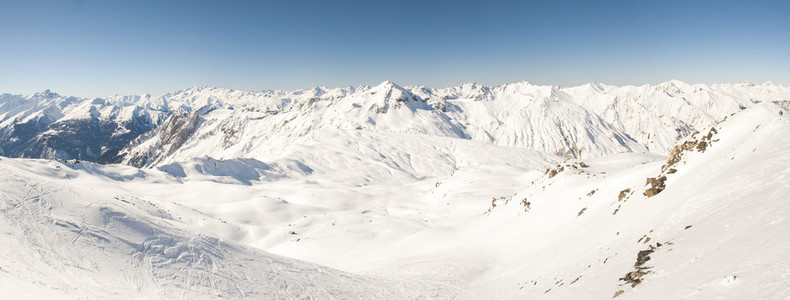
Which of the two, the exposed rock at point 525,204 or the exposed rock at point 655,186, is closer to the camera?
the exposed rock at point 655,186

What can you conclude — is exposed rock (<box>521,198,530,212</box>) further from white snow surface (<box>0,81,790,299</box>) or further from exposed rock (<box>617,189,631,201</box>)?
exposed rock (<box>617,189,631,201</box>)

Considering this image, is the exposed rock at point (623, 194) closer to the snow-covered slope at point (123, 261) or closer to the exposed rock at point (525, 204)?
the exposed rock at point (525, 204)

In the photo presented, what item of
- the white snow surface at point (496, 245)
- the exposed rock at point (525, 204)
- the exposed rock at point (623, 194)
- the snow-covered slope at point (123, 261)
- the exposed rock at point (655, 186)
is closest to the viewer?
the white snow surface at point (496, 245)

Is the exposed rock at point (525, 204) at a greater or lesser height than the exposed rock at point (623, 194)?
lesser

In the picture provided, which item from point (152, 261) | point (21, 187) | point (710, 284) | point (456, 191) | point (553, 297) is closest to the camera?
point (710, 284)

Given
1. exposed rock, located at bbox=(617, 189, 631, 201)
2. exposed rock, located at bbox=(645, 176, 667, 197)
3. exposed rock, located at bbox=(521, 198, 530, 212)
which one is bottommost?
exposed rock, located at bbox=(521, 198, 530, 212)

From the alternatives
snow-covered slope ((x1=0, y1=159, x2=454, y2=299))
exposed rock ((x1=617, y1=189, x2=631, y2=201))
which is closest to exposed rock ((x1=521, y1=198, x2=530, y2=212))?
exposed rock ((x1=617, y1=189, x2=631, y2=201))

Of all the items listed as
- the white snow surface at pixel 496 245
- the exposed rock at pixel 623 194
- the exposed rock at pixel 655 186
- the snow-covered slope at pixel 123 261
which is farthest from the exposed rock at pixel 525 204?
the snow-covered slope at pixel 123 261

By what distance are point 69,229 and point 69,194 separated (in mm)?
3748

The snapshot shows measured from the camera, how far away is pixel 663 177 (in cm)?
1877

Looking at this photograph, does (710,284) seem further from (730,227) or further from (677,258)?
(730,227)

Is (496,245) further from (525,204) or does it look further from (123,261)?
(123,261)

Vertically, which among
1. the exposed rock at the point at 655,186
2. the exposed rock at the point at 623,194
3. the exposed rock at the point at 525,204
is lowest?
the exposed rock at the point at 525,204

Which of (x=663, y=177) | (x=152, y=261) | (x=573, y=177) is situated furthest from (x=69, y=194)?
(x=573, y=177)
